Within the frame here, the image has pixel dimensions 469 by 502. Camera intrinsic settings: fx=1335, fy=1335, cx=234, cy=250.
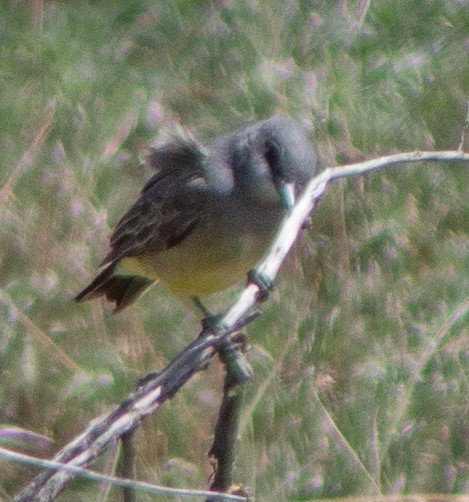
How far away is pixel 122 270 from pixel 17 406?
713 millimetres

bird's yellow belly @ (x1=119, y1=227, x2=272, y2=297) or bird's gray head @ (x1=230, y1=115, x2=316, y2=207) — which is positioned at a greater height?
bird's gray head @ (x1=230, y1=115, x2=316, y2=207)

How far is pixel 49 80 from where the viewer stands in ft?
22.0

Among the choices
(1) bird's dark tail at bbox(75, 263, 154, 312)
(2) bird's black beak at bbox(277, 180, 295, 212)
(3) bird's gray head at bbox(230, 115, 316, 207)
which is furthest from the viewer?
(1) bird's dark tail at bbox(75, 263, 154, 312)

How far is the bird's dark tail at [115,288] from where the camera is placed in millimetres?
5613

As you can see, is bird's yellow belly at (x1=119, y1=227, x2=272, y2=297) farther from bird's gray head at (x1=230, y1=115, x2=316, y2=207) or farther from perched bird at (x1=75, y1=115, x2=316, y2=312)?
bird's gray head at (x1=230, y1=115, x2=316, y2=207)

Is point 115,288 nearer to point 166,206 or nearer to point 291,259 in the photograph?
point 166,206

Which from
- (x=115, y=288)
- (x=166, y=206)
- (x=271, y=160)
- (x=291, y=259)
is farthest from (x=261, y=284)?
(x=291, y=259)

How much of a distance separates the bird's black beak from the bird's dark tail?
108 cm

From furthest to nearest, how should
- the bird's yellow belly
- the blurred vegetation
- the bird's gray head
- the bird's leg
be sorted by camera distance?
the blurred vegetation
the bird's yellow belly
the bird's gray head
the bird's leg

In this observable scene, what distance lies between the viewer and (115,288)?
566cm

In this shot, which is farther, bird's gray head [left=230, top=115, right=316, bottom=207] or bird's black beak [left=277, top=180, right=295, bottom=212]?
bird's gray head [left=230, top=115, right=316, bottom=207]

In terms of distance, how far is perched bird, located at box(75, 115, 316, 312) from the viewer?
193 inches

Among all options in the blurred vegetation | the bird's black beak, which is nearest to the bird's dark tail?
the blurred vegetation

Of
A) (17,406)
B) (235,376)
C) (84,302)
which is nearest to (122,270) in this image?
(84,302)
